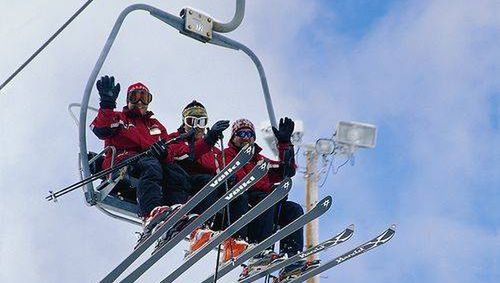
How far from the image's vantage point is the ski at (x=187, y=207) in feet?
30.3

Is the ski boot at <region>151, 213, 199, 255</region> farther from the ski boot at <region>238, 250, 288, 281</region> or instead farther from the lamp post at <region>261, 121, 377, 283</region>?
the lamp post at <region>261, 121, 377, 283</region>

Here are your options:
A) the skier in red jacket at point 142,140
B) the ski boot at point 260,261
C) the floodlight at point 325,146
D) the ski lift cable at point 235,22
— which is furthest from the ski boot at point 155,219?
the floodlight at point 325,146

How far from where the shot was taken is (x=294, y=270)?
1050 centimetres

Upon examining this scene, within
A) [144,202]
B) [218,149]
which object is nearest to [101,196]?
[144,202]

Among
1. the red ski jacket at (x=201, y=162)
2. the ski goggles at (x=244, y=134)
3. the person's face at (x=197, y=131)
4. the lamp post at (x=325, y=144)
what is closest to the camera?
the red ski jacket at (x=201, y=162)

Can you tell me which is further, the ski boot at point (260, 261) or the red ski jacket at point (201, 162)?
the red ski jacket at point (201, 162)

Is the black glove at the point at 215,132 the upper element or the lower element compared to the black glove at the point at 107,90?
lower

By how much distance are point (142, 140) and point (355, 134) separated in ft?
26.1

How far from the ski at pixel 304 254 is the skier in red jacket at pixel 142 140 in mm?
977

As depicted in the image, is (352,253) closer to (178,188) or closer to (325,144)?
(178,188)

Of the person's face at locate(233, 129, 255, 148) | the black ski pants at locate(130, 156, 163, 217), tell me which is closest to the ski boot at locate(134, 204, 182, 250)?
the black ski pants at locate(130, 156, 163, 217)

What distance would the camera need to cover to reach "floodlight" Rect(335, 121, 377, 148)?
17906mm

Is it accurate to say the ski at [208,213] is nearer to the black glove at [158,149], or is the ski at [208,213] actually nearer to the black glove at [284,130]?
the black glove at [158,149]

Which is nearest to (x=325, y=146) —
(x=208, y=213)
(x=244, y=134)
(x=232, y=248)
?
(x=244, y=134)
